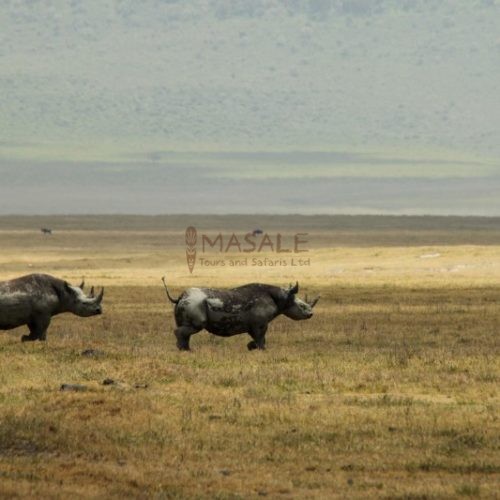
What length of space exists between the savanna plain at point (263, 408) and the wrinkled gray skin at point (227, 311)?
0.40 metres

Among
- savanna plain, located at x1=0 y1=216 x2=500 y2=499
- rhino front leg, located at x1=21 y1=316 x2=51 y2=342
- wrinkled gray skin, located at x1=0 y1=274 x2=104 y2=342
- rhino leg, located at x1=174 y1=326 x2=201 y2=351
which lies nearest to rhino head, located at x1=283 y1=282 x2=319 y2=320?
savanna plain, located at x1=0 y1=216 x2=500 y2=499

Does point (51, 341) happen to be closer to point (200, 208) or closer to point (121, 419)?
point (121, 419)

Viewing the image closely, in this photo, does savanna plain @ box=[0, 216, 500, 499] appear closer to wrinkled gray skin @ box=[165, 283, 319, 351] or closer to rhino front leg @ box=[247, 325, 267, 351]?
rhino front leg @ box=[247, 325, 267, 351]

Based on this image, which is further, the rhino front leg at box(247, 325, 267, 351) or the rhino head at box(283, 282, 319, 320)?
the rhino head at box(283, 282, 319, 320)

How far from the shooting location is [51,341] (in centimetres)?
2702

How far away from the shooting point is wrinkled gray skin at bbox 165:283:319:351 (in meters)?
27.2

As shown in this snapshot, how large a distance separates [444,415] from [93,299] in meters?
10.3

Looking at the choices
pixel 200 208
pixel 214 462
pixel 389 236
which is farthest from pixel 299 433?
pixel 200 208

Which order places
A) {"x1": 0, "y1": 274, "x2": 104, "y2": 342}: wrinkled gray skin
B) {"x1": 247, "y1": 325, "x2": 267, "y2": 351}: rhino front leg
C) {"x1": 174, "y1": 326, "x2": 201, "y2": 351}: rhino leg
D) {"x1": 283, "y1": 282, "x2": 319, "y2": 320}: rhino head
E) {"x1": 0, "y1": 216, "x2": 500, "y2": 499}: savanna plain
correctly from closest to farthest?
{"x1": 0, "y1": 216, "x2": 500, "y2": 499}: savanna plain → {"x1": 174, "y1": 326, "x2": 201, "y2": 351}: rhino leg → {"x1": 0, "y1": 274, "x2": 104, "y2": 342}: wrinkled gray skin → {"x1": 247, "y1": 325, "x2": 267, "y2": 351}: rhino front leg → {"x1": 283, "y1": 282, "x2": 319, "y2": 320}: rhino head

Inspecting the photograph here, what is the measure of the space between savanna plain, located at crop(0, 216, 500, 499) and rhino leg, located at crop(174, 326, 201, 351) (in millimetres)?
275

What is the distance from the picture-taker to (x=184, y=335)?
89.4 feet

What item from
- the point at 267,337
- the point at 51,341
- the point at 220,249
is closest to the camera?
the point at 51,341

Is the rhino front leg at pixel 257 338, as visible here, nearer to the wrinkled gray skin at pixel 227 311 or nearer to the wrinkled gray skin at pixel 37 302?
the wrinkled gray skin at pixel 227 311

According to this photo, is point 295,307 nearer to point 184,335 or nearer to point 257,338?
point 257,338
